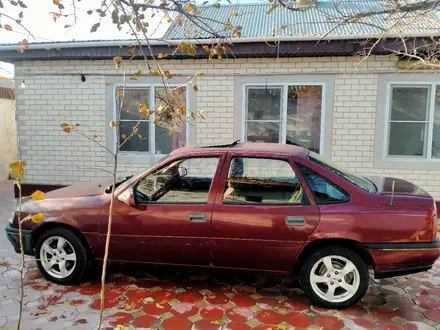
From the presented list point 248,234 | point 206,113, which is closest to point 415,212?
point 248,234

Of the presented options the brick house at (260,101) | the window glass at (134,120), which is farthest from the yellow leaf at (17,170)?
the window glass at (134,120)

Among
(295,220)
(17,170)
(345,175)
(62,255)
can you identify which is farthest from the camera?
(62,255)

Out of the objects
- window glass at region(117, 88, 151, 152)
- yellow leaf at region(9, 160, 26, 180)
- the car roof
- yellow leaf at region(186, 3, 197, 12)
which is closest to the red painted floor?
the car roof

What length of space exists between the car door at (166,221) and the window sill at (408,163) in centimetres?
446

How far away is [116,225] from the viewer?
3746 mm

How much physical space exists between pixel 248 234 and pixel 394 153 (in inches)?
189

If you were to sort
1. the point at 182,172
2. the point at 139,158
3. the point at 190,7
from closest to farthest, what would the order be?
the point at 190,7
the point at 182,172
the point at 139,158

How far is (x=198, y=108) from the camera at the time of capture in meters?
7.40

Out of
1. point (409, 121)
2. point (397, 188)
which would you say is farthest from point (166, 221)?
point (409, 121)

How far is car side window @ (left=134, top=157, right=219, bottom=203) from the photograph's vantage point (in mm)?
3760

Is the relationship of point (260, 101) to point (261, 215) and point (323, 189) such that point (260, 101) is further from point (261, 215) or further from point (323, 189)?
point (261, 215)

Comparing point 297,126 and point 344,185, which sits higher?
point 297,126

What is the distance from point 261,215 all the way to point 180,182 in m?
1.04

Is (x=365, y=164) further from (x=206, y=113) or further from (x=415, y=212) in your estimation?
(x=415, y=212)
